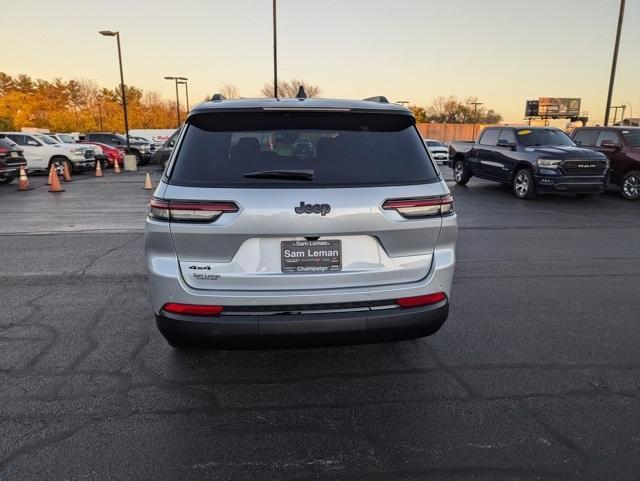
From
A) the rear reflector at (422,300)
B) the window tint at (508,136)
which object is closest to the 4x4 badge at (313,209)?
the rear reflector at (422,300)

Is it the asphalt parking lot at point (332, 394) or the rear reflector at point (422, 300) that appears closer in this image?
the asphalt parking lot at point (332, 394)

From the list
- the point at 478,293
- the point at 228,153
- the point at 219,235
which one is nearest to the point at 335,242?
the point at 219,235

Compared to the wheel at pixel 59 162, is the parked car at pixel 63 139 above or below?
above

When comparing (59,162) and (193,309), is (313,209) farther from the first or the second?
(59,162)

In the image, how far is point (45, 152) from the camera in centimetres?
2048

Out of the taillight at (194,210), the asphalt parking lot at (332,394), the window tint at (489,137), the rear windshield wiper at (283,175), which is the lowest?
the asphalt parking lot at (332,394)

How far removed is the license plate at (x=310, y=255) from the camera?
9.14 feet

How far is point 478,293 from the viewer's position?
5.28 m

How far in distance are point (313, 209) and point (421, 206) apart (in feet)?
2.26

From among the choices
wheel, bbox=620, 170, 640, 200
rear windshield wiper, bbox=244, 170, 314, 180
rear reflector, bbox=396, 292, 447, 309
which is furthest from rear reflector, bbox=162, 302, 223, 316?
wheel, bbox=620, 170, 640, 200

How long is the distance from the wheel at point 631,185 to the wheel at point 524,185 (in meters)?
2.85

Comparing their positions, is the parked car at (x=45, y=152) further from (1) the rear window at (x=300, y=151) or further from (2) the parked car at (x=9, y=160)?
(1) the rear window at (x=300, y=151)

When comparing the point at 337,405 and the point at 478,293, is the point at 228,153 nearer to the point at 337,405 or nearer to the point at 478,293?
the point at 337,405

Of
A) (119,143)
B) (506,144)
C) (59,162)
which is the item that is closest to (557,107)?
(119,143)
